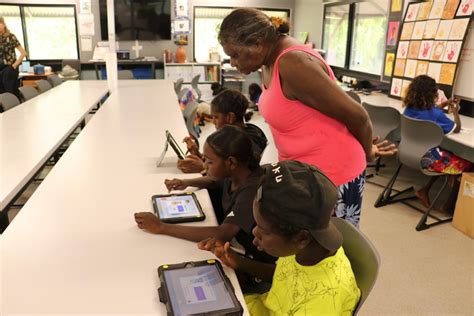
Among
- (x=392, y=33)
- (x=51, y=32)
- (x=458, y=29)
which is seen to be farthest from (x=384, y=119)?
(x=51, y=32)

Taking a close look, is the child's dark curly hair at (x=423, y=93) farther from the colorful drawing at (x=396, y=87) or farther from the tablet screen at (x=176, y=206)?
the tablet screen at (x=176, y=206)

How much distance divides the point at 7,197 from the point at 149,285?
2.84ft

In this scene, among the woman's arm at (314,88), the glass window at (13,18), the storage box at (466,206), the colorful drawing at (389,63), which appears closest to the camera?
the woman's arm at (314,88)

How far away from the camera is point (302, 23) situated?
800cm

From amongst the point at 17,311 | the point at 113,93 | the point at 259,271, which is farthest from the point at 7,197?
the point at 113,93

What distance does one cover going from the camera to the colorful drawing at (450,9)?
3649 mm

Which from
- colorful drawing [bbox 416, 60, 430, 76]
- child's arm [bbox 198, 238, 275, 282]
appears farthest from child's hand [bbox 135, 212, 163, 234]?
colorful drawing [bbox 416, 60, 430, 76]

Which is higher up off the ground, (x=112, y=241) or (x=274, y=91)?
(x=274, y=91)

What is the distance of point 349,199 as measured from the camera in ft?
5.17

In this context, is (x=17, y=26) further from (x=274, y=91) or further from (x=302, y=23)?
(x=274, y=91)

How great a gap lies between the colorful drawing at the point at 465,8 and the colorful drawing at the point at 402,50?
2.57 ft

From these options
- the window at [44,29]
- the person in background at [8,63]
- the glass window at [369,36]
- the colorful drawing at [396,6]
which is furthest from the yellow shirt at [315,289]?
the window at [44,29]

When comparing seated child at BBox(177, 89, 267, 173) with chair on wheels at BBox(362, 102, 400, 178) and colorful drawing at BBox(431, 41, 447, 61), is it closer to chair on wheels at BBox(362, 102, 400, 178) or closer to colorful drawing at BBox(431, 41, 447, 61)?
chair on wheels at BBox(362, 102, 400, 178)

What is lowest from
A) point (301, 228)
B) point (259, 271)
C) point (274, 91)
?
point (259, 271)
